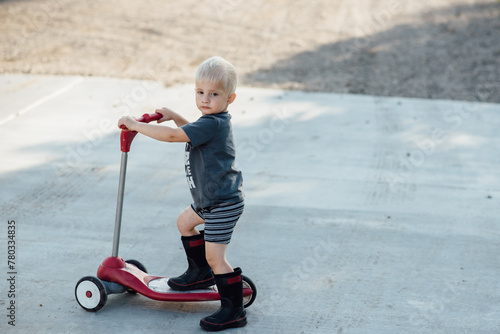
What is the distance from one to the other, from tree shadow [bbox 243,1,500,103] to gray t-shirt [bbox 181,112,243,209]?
5.08 metres

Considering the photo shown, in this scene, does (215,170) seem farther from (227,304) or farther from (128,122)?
(227,304)

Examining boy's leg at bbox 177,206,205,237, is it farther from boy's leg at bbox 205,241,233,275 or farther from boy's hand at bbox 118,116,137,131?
boy's hand at bbox 118,116,137,131

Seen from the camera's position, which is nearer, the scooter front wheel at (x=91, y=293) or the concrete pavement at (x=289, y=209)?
the scooter front wheel at (x=91, y=293)

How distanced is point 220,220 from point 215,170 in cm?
24

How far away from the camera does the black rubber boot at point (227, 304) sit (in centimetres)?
312

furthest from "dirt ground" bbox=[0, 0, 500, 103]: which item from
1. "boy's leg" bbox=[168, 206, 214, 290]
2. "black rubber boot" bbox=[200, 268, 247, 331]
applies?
"black rubber boot" bbox=[200, 268, 247, 331]

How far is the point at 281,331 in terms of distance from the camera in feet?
10.4

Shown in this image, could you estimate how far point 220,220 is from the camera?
3.10 metres

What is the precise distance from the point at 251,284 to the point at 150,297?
51 cm

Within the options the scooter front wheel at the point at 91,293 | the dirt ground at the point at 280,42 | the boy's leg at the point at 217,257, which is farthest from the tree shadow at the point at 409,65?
the scooter front wheel at the point at 91,293

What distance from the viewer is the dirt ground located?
Answer: 846 cm

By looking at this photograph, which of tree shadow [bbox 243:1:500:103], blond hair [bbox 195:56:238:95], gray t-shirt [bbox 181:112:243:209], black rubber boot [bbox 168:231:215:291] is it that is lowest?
black rubber boot [bbox 168:231:215:291]

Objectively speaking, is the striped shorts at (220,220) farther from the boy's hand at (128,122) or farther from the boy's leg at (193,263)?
the boy's hand at (128,122)

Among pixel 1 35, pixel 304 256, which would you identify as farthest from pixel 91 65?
pixel 304 256
